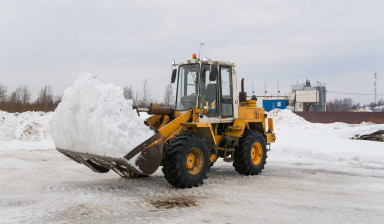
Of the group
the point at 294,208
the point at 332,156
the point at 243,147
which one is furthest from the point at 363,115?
the point at 294,208

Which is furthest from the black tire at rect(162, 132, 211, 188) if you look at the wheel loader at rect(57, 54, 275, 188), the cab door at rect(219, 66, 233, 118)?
the cab door at rect(219, 66, 233, 118)

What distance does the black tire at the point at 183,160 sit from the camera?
24.3ft

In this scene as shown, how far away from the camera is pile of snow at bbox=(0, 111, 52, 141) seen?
2189 centimetres

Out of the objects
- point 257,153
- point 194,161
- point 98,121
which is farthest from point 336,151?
point 98,121

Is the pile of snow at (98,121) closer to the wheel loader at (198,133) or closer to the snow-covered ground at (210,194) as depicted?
the wheel loader at (198,133)

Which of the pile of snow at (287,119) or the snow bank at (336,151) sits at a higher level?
the pile of snow at (287,119)

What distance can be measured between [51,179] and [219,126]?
4.27 meters

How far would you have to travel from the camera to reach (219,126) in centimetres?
989

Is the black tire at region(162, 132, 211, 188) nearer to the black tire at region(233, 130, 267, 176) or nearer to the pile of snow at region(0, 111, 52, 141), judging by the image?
the black tire at region(233, 130, 267, 176)

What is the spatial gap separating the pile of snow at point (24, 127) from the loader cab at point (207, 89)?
1332 cm

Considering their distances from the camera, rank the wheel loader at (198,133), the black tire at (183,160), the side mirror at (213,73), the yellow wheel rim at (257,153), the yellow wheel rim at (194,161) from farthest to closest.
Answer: the yellow wheel rim at (257,153) → the side mirror at (213,73) → the yellow wheel rim at (194,161) → the black tire at (183,160) → the wheel loader at (198,133)

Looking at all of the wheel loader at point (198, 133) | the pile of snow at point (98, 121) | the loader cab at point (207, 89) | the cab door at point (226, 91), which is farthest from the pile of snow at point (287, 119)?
the pile of snow at point (98, 121)

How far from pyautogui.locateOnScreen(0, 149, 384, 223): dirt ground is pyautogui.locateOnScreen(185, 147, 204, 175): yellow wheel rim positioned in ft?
1.28

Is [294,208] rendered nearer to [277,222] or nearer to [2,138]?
[277,222]
